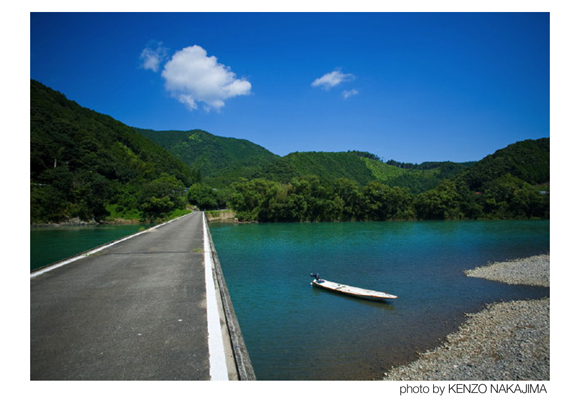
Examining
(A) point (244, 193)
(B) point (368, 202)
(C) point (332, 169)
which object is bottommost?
(B) point (368, 202)

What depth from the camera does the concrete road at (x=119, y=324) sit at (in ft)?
15.5

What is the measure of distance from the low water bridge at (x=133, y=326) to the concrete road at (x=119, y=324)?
0.05 feet

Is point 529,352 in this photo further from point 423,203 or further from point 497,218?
point 497,218

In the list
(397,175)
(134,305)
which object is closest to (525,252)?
(134,305)

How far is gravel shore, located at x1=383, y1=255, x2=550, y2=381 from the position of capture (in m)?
7.27

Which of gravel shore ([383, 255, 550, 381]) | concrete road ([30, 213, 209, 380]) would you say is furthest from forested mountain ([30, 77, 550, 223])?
concrete road ([30, 213, 209, 380])

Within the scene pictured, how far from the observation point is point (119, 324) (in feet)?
20.5

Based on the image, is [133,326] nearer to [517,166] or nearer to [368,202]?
[368,202]

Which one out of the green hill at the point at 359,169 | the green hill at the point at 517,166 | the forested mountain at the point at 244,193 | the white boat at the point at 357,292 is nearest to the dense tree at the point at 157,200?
the forested mountain at the point at 244,193

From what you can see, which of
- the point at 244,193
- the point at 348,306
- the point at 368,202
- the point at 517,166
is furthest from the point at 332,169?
the point at 348,306

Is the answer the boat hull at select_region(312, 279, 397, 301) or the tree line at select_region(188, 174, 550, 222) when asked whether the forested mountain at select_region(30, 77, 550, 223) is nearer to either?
the tree line at select_region(188, 174, 550, 222)

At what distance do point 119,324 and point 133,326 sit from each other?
1.14 feet

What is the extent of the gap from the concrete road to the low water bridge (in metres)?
0.01

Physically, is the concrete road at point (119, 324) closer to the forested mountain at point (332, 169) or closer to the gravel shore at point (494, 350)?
the gravel shore at point (494, 350)
